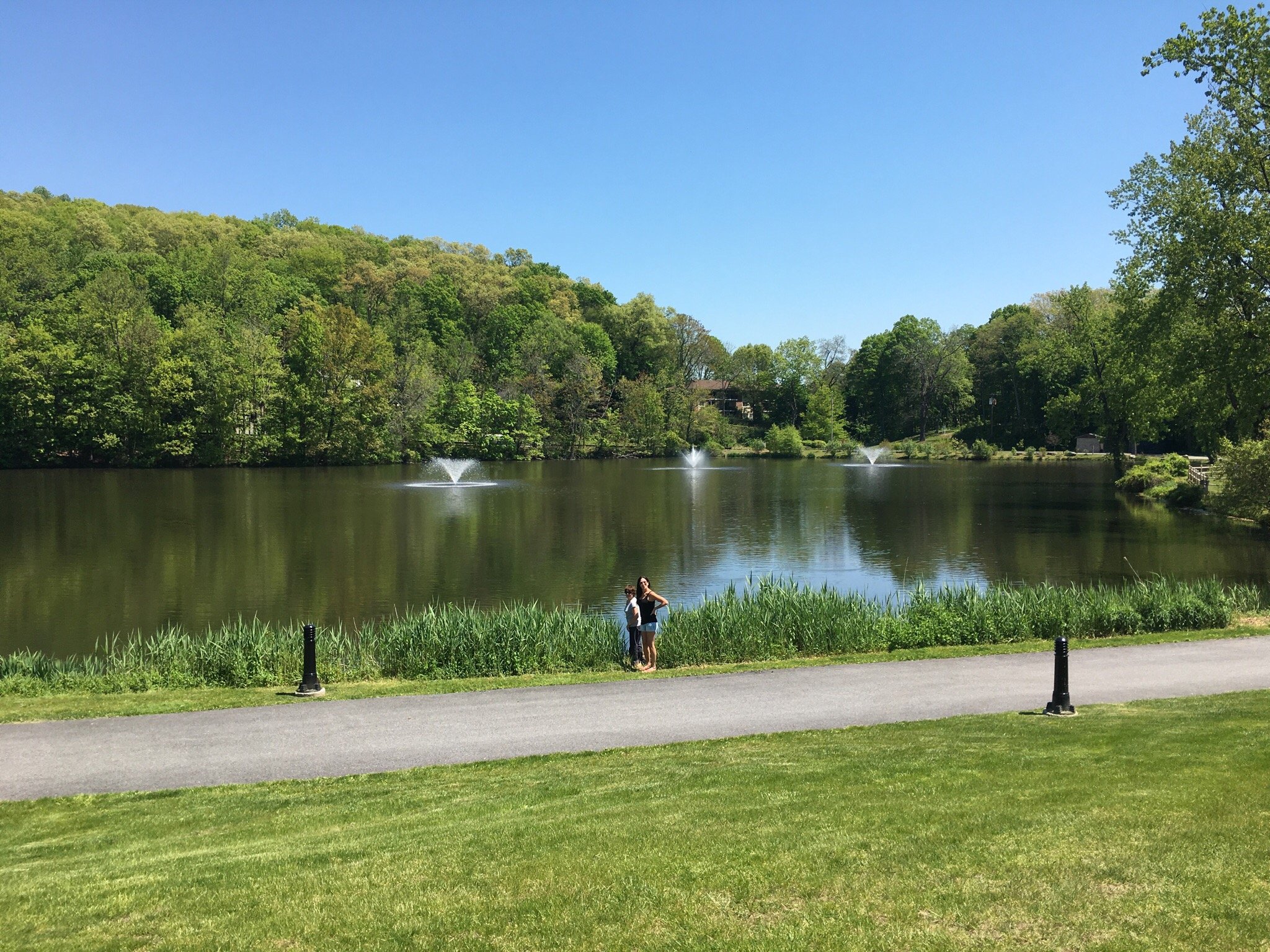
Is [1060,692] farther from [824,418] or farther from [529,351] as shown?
[824,418]

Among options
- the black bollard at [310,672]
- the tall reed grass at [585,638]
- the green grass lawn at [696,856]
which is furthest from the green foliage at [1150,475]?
the black bollard at [310,672]

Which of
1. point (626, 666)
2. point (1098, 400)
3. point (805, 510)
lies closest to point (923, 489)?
point (805, 510)

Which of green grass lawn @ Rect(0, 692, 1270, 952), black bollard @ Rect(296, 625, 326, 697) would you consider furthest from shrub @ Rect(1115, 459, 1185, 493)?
black bollard @ Rect(296, 625, 326, 697)

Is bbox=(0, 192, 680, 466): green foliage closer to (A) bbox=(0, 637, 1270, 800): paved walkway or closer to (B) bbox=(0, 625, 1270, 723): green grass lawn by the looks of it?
(B) bbox=(0, 625, 1270, 723): green grass lawn

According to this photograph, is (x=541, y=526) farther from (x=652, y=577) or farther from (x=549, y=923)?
(x=549, y=923)

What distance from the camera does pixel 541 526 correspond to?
39.8 metres

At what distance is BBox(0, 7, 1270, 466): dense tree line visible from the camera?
1378 inches

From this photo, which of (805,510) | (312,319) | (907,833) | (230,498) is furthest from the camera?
(312,319)

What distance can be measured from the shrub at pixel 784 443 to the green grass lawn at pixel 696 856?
337ft

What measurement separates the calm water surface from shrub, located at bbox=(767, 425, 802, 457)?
49868mm

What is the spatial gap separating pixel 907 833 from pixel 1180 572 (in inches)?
1004

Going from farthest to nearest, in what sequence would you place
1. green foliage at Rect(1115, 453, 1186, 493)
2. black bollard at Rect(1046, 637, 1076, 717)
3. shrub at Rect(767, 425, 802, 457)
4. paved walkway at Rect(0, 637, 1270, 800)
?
shrub at Rect(767, 425, 802, 457), green foliage at Rect(1115, 453, 1186, 493), black bollard at Rect(1046, 637, 1076, 717), paved walkway at Rect(0, 637, 1270, 800)

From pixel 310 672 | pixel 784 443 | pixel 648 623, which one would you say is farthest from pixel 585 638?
pixel 784 443

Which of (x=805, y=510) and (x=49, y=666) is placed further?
(x=805, y=510)
